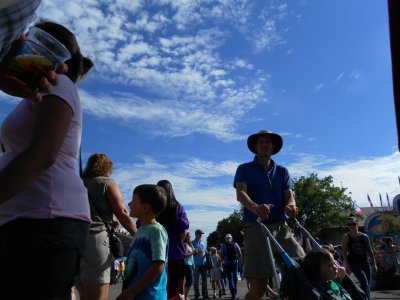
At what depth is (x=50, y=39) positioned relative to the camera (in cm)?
159

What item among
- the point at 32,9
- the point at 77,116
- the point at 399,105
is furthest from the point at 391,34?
the point at 77,116

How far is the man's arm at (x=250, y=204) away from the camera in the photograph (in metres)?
4.16

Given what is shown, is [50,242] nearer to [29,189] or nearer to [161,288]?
[29,189]

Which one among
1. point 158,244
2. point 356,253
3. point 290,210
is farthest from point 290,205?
point 356,253

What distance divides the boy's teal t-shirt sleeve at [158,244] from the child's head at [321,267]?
1.32m

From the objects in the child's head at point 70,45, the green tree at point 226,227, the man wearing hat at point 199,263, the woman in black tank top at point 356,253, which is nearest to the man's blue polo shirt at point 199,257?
the man wearing hat at point 199,263

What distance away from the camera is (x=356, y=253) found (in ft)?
29.0

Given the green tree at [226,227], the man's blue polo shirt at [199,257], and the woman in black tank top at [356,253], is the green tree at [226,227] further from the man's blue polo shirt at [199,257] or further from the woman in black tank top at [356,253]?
the woman in black tank top at [356,253]

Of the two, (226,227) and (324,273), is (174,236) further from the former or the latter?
(226,227)

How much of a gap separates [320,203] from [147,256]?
74538 mm

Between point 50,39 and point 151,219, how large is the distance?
2.40 meters

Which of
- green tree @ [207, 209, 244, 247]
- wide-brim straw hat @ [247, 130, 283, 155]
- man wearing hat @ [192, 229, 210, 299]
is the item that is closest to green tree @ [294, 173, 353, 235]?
green tree @ [207, 209, 244, 247]

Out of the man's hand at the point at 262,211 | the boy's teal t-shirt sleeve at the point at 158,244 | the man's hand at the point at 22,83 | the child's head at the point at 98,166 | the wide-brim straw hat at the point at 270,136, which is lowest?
the boy's teal t-shirt sleeve at the point at 158,244

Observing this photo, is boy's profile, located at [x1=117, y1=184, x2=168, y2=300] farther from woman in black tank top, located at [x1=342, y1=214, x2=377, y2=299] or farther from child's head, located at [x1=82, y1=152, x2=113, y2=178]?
woman in black tank top, located at [x1=342, y1=214, x2=377, y2=299]
